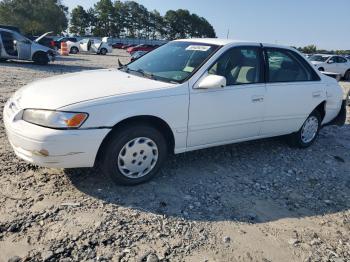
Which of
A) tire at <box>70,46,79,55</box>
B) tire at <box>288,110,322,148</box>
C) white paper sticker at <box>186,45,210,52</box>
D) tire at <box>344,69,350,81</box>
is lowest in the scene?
tire at <box>70,46,79,55</box>

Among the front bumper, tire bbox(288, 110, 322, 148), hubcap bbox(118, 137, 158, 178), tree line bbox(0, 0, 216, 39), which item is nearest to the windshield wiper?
hubcap bbox(118, 137, 158, 178)

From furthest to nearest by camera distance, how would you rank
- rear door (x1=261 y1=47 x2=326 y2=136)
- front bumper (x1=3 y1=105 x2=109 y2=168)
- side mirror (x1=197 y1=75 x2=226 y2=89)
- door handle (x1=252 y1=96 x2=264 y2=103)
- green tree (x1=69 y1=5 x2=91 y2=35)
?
green tree (x1=69 y1=5 x2=91 y2=35)
rear door (x1=261 y1=47 x2=326 y2=136)
door handle (x1=252 y1=96 x2=264 y2=103)
side mirror (x1=197 y1=75 x2=226 y2=89)
front bumper (x1=3 y1=105 x2=109 y2=168)

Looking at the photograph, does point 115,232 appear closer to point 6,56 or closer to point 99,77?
point 99,77

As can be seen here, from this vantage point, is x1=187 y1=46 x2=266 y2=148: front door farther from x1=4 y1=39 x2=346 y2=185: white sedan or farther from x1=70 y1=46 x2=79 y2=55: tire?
x1=70 y1=46 x2=79 y2=55: tire

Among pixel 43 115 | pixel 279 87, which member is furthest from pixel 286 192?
pixel 43 115

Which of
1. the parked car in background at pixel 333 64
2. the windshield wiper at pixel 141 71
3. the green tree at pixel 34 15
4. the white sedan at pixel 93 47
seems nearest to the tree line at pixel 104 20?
the green tree at pixel 34 15

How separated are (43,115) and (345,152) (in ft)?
15.9

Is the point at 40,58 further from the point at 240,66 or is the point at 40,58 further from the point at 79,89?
the point at 79,89

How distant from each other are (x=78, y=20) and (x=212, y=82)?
9557cm

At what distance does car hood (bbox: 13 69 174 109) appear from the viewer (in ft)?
11.8

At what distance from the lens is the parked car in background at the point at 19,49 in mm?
16672

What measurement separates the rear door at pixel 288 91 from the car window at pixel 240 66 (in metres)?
0.19

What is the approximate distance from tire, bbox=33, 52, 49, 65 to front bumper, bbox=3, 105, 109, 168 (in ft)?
50.4

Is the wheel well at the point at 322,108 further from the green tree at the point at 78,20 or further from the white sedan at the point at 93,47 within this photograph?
the green tree at the point at 78,20
